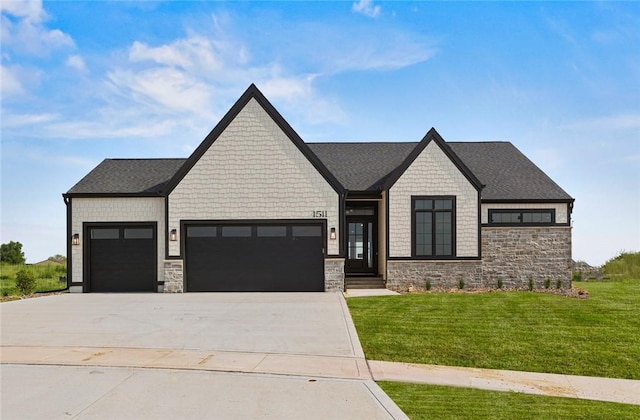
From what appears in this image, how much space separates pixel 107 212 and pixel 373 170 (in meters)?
11.0

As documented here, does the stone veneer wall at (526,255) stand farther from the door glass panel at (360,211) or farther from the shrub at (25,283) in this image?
the shrub at (25,283)

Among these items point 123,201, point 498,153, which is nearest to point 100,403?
point 123,201

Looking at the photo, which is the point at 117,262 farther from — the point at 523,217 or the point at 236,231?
the point at 523,217

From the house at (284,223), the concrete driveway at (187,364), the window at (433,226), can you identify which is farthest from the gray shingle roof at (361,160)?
the concrete driveway at (187,364)

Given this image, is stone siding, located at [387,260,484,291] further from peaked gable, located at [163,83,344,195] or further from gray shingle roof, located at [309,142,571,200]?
peaked gable, located at [163,83,344,195]

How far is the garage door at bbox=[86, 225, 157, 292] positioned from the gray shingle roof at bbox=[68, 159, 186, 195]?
5.07 ft

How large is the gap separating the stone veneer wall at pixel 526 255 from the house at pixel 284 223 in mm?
41

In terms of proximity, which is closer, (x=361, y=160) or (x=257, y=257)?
(x=257, y=257)

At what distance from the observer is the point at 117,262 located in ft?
69.4

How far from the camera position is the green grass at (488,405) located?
23.4 feet

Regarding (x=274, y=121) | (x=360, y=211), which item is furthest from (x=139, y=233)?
(x=360, y=211)

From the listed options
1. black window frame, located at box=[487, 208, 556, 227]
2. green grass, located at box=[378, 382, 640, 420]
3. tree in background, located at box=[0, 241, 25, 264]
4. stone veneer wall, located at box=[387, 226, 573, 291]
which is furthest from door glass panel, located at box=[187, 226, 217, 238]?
tree in background, located at box=[0, 241, 25, 264]

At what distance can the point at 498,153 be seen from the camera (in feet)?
84.2

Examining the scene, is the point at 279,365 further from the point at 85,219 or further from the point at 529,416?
the point at 85,219
